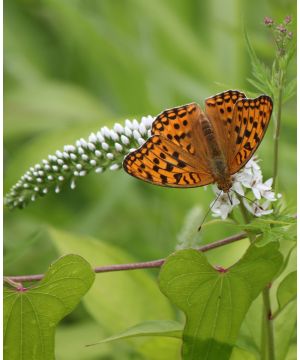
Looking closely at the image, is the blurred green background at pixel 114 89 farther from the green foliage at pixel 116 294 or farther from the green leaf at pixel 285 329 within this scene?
the green leaf at pixel 285 329

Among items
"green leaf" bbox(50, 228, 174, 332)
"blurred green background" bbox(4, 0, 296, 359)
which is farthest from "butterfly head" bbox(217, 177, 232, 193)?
"blurred green background" bbox(4, 0, 296, 359)

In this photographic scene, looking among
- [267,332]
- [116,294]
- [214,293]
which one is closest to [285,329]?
[267,332]

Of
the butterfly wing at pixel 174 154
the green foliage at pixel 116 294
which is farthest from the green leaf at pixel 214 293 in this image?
the green foliage at pixel 116 294

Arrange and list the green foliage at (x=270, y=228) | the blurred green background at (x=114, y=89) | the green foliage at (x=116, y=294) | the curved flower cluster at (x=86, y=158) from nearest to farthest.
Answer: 1. the green foliage at (x=270, y=228)
2. the curved flower cluster at (x=86, y=158)
3. the green foliage at (x=116, y=294)
4. the blurred green background at (x=114, y=89)

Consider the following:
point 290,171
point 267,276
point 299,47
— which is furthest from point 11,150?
point 267,276

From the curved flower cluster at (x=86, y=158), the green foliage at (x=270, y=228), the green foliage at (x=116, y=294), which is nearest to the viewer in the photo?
the green foliage at (x=270, y=228)

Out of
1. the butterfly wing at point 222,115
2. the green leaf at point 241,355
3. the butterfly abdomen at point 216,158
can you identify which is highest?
the butterfly wing at point 222,115

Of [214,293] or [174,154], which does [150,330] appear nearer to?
[214,293]

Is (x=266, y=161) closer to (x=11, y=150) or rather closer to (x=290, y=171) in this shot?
(x=290, y=171)

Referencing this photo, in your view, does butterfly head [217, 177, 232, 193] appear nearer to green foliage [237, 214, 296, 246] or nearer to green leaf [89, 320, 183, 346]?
green foliage [237, 214, 296, 246]
